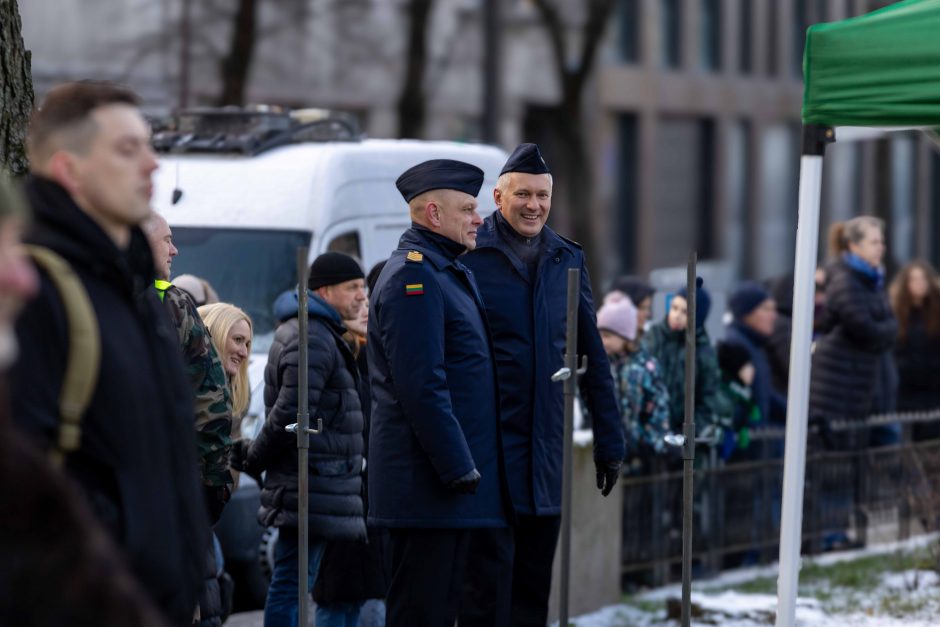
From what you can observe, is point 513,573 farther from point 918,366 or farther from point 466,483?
point 918,366

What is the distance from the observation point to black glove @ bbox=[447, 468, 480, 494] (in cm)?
559

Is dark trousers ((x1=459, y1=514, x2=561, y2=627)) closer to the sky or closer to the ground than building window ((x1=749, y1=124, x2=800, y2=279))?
closer to the ground

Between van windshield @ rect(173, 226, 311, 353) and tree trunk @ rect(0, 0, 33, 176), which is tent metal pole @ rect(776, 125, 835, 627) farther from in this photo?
van windshield @ rect(173, 226, 311, 353)

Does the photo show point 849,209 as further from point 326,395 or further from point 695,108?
point 326,395

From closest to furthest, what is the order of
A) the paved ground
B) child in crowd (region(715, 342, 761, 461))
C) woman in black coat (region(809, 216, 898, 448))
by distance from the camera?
the paved ground
child in crowd (region(715, 342, 761, 461))
woman in black coat (region(809, 216, 898, 448))

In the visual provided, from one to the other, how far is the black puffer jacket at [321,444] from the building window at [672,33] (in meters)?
29.4

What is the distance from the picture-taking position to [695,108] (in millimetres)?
36031

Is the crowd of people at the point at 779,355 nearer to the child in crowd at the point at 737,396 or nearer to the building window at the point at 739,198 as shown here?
the child in crowd at the point at 737,396

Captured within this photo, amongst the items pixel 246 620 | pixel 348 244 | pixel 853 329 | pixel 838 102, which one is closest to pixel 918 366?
pixel 853 329

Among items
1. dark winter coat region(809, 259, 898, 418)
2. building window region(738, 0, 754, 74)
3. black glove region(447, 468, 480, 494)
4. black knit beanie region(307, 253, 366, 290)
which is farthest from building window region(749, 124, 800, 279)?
black glove region(447, 468, 480, 494)

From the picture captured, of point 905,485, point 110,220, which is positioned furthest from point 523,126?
point 110,220

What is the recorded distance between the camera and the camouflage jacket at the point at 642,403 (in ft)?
29.0

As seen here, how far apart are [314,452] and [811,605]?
325 centimetres

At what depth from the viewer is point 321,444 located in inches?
258
